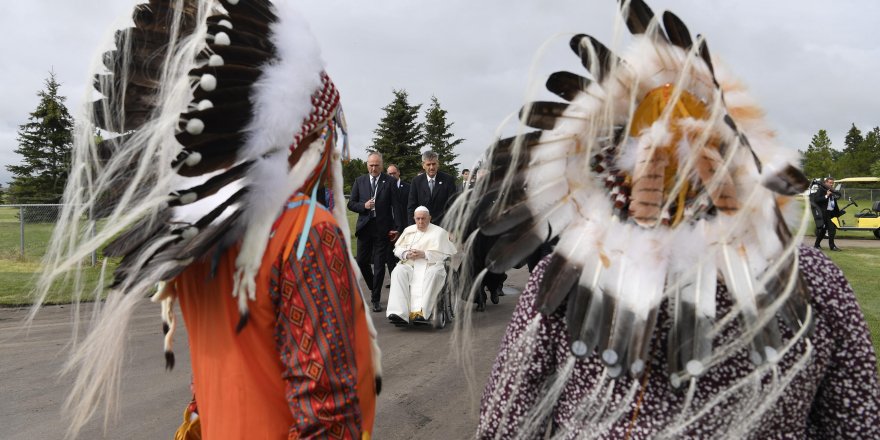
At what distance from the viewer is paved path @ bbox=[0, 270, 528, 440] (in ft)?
12.8

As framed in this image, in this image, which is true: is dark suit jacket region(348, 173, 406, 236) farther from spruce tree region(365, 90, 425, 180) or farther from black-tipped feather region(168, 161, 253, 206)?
spruce tree region(365, 90, 425, 180)

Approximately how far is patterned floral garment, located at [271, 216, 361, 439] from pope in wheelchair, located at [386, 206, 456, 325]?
17.5ft

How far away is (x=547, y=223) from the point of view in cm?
134

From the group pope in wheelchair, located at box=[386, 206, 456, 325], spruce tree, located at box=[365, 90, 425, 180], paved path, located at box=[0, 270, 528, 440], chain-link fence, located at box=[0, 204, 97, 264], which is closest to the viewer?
paved path, located at box=[0, 270, 528, 440]

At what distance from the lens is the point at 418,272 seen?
7.29 metres

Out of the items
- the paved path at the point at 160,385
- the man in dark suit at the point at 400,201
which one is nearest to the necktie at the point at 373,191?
the man in dark suit at the point at 400,201

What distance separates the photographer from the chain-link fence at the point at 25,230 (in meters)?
11.2

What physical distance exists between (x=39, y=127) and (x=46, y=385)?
48.0ft

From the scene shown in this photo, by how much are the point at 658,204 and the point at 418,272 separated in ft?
20.2

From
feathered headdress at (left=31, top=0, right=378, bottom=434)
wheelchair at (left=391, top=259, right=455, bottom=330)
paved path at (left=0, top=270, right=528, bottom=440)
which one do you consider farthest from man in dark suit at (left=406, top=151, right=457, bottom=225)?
A: feathered headdress at (left=31, top=0, right=378, bottom=434)

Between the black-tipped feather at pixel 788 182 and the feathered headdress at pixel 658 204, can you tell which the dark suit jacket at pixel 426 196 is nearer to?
the feathered headdress at pixel 658 204

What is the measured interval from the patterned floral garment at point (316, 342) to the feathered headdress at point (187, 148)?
0.09 m

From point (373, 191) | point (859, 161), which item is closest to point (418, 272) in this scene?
point (373, 191)

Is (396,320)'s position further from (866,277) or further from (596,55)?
(866,277)
